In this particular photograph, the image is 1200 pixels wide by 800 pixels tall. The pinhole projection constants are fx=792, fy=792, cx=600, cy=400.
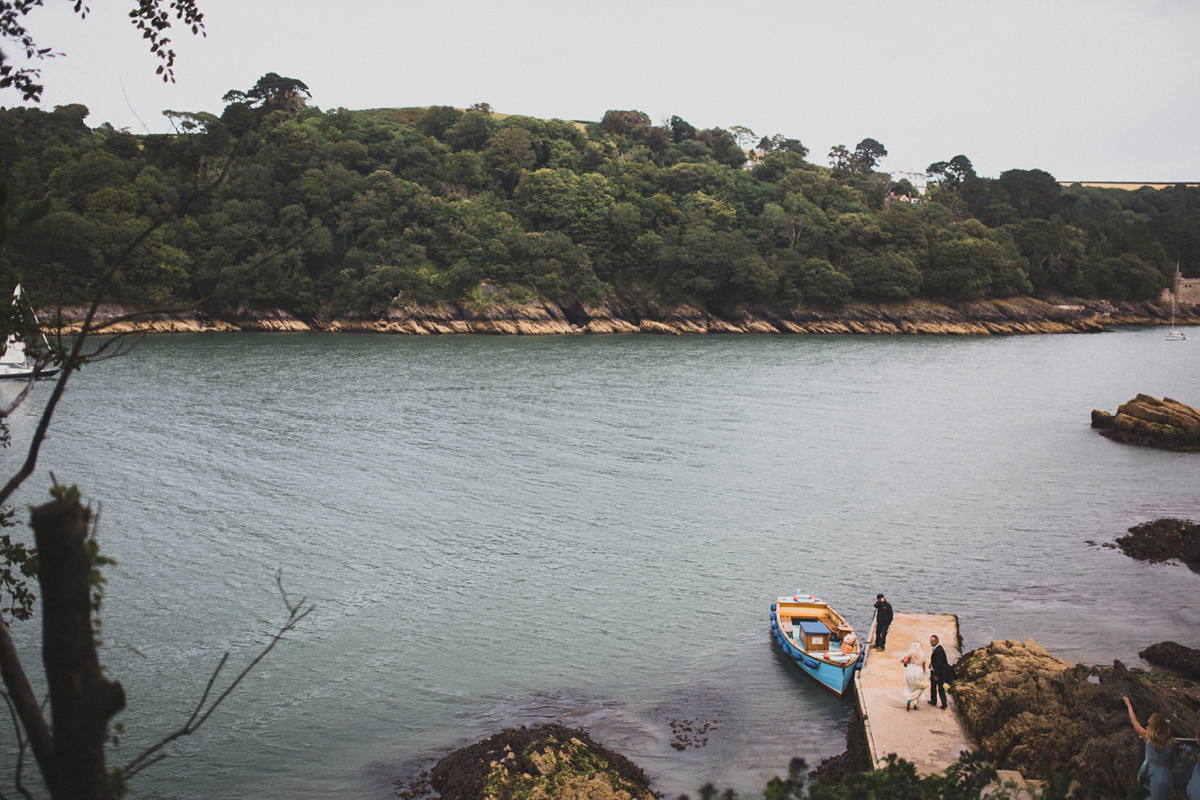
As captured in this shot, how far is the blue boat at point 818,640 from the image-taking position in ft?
56.7

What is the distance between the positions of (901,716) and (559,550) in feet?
43.2

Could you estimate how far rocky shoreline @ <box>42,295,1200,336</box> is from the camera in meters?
99.0

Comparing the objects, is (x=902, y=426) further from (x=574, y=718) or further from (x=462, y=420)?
(x=574, y=718)

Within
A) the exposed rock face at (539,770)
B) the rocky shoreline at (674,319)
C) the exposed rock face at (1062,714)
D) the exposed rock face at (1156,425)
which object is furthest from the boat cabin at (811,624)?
the rocky shoreline at (674,319)

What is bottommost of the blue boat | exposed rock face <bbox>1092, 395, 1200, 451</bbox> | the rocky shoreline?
the blue boat

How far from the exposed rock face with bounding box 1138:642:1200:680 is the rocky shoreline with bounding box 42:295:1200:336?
85.1 meters

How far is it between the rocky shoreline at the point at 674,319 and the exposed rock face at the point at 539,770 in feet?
283

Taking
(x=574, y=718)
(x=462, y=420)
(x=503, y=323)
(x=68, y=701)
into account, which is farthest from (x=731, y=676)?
(x=503, y=323)

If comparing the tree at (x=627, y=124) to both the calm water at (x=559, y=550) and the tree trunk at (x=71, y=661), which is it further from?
the tree trunk at (x=71, y=661)

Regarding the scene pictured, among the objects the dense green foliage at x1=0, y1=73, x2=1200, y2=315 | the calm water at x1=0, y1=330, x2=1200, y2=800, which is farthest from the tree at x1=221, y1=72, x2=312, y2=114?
the calm water at x1=0, y1=330, x2=1200, y2=800

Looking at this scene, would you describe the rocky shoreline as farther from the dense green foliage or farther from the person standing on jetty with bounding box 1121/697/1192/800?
the person standing on jetty with bounding box 1121/697/1192/800

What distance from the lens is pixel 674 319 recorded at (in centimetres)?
10719

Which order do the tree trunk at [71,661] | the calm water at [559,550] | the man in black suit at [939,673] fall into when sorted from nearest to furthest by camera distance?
the tree trunk at [71,661] → the man in black suit at [939,673] → the calm water at [559,550]

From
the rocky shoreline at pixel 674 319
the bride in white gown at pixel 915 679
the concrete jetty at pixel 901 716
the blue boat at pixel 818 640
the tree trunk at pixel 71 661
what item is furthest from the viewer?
the rocky shoreline at pixel 674 319
